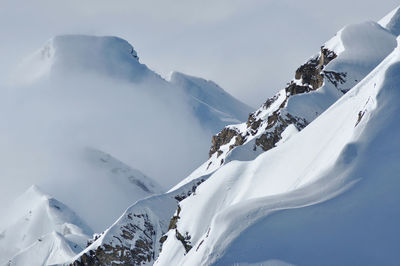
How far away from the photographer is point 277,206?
4103 centimetres

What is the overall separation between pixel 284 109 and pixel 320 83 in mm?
10659

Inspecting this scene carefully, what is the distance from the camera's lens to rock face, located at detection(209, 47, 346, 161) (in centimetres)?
11519

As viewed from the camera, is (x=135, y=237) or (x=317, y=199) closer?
(x=317, y=199)

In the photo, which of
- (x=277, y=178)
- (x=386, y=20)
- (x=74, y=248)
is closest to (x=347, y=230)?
(x=277, y=178)

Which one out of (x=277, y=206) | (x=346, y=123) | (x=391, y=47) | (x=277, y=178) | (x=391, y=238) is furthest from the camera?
(x=391, y=47)

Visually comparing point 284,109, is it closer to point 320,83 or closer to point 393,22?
point 320,83

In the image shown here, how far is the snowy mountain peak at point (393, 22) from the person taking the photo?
492 ft

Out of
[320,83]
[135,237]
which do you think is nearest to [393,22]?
[320,83]

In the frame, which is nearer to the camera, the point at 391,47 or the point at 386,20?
the point at 391,47

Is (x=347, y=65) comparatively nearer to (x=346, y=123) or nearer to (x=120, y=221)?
(x=120, y=221)

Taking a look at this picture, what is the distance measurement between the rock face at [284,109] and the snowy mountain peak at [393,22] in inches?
729

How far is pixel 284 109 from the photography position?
117312mm

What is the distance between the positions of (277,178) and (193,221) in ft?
75.7

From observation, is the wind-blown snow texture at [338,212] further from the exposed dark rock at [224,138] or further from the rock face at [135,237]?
the exposed dark rock at [224,138]
